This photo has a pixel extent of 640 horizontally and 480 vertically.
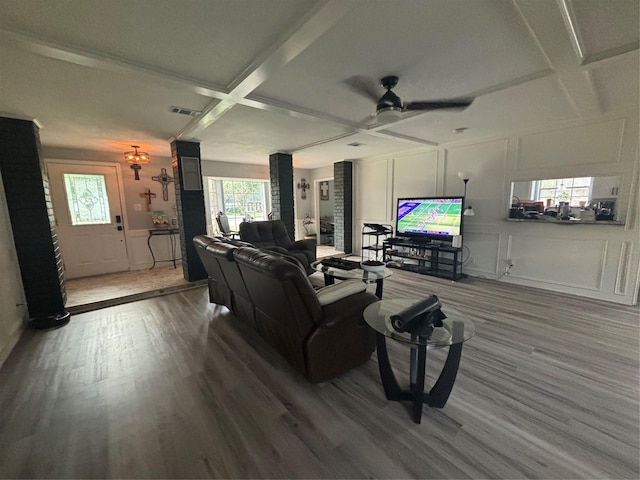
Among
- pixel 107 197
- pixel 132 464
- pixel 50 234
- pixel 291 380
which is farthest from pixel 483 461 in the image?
pixel 107 197

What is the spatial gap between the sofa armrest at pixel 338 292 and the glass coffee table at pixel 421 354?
7.8 inches

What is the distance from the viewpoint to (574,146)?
346 centimetres

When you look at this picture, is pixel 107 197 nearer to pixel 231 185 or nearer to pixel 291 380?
pixel 231 185

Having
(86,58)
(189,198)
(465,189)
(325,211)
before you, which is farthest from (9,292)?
(325,211)

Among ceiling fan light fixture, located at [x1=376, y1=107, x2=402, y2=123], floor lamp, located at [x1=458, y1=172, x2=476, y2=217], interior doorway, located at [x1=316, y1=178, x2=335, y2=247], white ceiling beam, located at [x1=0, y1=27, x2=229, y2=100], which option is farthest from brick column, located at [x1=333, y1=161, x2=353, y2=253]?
white ceiling beam, located at [x1=0, y1=27, x2=229, y2=100]

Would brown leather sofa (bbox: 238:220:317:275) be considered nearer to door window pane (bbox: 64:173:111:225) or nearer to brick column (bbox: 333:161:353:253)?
brick column (bbox: 333:161:353:253)

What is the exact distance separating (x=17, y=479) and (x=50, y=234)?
2.85 metres

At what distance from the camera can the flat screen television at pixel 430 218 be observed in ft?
14.0

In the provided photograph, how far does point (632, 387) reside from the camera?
1833mm

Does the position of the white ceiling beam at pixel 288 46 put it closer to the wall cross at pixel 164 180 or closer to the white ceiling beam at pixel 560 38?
the white ceiling beam at pixel 560 38

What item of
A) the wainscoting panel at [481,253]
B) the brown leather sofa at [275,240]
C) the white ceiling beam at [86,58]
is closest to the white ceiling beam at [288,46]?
the white ceiling beam at [86,58]

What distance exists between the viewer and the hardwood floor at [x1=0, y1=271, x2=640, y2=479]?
1.33 metres

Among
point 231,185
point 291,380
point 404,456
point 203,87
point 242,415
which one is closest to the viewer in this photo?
point 404,456

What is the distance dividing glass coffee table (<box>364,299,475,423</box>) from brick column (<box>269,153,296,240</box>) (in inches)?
157
